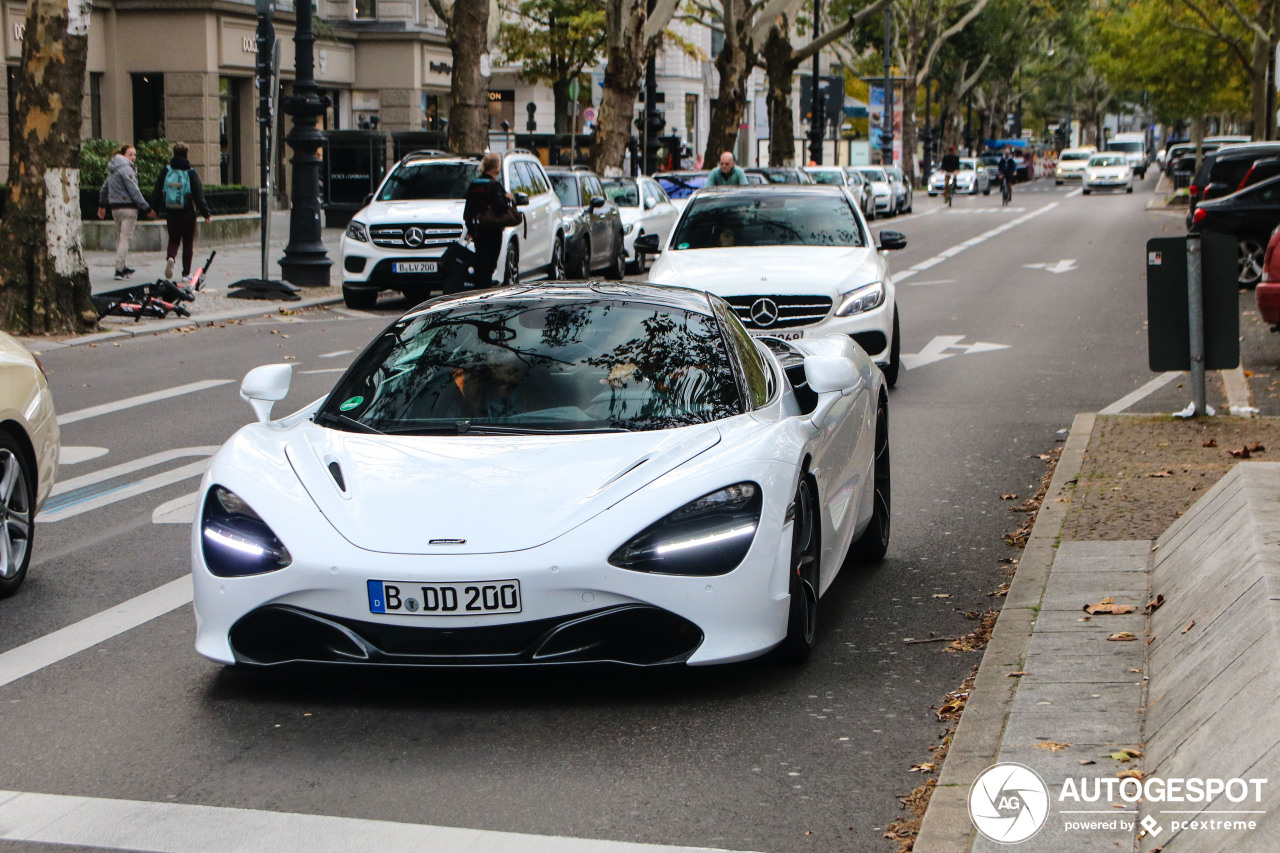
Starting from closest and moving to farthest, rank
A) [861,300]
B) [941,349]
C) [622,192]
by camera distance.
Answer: [861,300] < [941,349] < [622,192]

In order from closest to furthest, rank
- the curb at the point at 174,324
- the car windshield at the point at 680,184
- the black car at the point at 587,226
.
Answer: the curb at the point at 174,324, the black car at the point at 587,226, the car windshield at the point at 680,184

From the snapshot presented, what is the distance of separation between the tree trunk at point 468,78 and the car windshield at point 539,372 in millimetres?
23014

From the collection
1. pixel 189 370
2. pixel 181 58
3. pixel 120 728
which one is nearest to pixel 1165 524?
pixel 120 728

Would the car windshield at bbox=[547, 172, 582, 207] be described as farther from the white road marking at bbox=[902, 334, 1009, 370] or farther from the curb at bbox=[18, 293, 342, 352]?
the white road marking at bbox=[902, 334, 1009, 370]

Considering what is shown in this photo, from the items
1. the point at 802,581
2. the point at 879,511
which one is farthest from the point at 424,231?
the point at 802,581

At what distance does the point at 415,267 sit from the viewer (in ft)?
69.8

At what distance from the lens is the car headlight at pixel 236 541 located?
17.3ft

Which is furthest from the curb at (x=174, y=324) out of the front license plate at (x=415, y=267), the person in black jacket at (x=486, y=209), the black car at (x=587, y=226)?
the black car at (x=587, y=226)

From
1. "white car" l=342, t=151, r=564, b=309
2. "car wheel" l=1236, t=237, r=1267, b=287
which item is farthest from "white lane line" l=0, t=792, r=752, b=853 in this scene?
Result: "car wheel" l=1236, t=237, r=1267, b=287

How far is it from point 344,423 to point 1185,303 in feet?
19.3

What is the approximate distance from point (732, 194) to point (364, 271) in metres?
7.62

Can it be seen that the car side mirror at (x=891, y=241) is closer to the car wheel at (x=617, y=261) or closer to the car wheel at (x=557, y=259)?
the car wheel at (x=557, y=259)

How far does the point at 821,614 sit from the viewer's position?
6598 millimetres

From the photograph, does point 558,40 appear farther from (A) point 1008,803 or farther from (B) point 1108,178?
(A) point 1008,803
